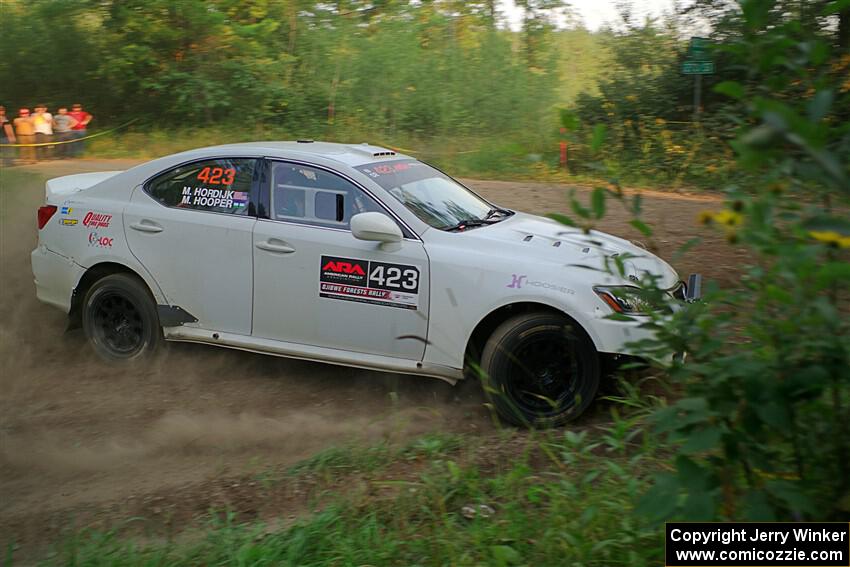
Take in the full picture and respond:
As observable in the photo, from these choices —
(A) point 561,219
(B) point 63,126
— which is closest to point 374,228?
(A) point 561,219

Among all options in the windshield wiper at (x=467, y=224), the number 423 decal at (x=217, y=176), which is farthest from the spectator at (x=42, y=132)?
the windshield wiper at (x=467, y=224)

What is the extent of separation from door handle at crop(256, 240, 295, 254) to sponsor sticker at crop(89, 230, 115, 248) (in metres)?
1.29

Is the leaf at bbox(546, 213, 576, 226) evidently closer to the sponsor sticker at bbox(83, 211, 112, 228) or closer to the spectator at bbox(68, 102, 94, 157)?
the sponsor sticker at bbox(83, 211, 112, 228)

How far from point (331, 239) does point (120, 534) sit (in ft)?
7.50

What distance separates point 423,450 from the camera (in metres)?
4.75

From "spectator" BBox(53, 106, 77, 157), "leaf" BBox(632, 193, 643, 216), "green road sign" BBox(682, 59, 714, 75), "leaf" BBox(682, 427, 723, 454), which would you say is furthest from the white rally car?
"spectator" BBox(53, 106, 77, 157)

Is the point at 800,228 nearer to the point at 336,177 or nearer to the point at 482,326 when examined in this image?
the point at 482,326

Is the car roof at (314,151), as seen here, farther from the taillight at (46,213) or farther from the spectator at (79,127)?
the spectator at (79,127)

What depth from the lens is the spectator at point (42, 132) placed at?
15.5 m

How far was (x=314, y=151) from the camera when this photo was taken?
6.14m

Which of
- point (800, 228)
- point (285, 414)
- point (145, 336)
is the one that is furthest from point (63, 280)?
point (800, 228)

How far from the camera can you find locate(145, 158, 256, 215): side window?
6.09 m

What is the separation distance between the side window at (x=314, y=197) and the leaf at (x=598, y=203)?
3.06m

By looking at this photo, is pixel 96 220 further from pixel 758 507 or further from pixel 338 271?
pixel 758 507
